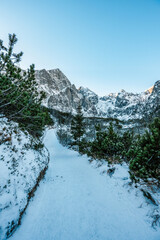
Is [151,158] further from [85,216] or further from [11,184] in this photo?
[11,184]

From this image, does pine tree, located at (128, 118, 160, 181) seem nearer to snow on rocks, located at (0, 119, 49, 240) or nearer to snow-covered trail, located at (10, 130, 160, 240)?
snow-covered trail, located at (10, 130, 160, 240)

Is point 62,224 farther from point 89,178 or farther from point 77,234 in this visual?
point 89,178

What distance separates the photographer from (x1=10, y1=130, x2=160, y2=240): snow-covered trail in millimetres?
3682

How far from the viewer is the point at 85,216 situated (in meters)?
4.62

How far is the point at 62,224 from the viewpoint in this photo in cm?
426

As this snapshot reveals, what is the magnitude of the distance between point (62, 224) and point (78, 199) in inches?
65.8

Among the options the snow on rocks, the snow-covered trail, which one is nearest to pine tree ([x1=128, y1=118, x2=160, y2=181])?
the snow-covered trail

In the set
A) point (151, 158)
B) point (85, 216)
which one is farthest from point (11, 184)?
point (151, 158)

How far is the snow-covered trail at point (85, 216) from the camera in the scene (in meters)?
3.68

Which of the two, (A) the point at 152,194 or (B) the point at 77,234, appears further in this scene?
(A) the point at 152,194

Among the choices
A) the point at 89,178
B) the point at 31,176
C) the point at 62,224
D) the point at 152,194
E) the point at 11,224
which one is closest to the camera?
Result: the point at 11,224

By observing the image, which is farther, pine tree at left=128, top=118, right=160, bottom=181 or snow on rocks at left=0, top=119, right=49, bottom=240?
pine tree at left=128, top=118, right=160, bottom=181

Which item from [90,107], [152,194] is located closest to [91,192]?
[152,194]

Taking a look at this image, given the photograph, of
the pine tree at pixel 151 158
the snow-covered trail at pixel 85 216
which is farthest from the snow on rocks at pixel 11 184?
the pine tree at pixel 151 158
